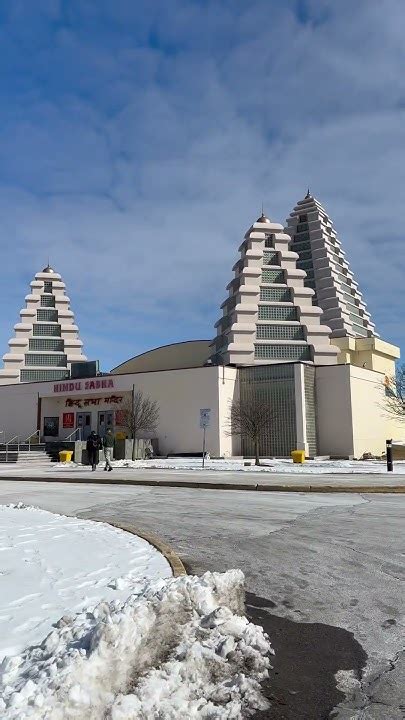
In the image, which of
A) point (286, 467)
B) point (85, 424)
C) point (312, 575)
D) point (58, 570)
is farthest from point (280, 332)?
point (58, 570)

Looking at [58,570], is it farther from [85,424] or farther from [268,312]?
[268,312]

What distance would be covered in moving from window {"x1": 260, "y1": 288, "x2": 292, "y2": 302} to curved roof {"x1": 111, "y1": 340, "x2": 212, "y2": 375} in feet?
52.2

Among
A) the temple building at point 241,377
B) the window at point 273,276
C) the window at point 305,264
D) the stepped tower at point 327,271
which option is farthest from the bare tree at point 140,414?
the window at point 305,264

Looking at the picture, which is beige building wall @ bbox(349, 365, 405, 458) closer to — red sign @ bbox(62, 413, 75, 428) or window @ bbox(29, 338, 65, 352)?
red sign @ bbox(62, 413, 75, 428)

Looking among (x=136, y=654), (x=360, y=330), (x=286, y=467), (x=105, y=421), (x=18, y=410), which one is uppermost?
(x=360, y=330)

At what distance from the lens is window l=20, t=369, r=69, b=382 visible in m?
64.2

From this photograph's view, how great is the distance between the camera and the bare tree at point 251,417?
38.5 m

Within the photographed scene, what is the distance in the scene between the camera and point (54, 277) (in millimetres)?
70125

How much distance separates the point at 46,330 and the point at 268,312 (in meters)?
28.2

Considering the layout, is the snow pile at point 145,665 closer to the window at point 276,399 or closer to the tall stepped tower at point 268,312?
the window at point 276,399

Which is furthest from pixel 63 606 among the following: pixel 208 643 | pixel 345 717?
pixel 345 717

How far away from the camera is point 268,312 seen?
52.0 m

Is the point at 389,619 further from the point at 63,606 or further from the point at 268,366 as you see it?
the point at 268,366

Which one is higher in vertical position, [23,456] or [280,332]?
[280,332]
